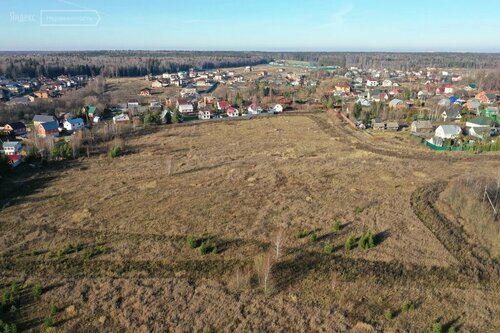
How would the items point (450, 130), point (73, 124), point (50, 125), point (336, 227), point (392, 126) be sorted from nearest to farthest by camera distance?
1. point (336, 227)
2. point (450, 130)
3. point (50, 125)
4. point (392, 126)
5. point (73, 124)

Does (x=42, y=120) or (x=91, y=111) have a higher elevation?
(x=91, y=111)

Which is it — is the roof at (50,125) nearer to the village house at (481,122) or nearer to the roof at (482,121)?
the village house at (481,122)

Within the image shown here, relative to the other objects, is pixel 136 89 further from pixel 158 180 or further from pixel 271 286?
pixel 271 286

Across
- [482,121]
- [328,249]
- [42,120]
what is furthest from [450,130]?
[42,120]

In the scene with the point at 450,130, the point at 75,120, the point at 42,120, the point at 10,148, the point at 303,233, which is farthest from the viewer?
the point at 75,120

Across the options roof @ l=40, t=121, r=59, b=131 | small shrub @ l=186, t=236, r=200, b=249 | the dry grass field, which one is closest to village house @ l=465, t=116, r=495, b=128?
the dry grass field

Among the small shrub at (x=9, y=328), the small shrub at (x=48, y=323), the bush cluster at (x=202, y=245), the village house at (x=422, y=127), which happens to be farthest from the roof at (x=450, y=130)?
the small shrub at (x=9, y=328)

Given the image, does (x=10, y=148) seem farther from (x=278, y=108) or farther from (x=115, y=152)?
(x=278, y=108)

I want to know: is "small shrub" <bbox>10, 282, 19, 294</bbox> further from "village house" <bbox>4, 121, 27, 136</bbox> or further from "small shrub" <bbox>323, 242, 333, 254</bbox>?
"village house" <bbox>4, 121, 27, 136</bbox>
